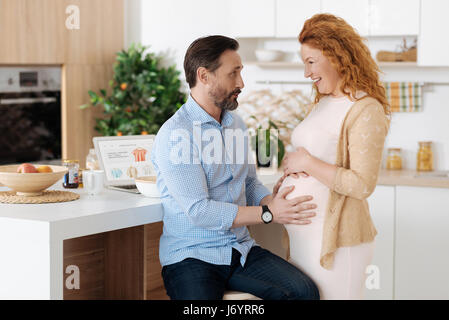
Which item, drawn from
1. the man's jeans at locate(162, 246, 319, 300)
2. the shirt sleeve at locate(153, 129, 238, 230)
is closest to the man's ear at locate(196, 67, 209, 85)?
the shirt sleeve at locate(153, 129, 238, 230)

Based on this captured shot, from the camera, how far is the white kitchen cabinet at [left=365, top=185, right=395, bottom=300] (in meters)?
3.98

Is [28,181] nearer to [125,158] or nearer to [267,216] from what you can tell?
[125,158]

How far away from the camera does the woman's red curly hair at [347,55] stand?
7.36 ft

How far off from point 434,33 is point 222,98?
86.0 inches

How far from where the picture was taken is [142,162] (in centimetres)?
292

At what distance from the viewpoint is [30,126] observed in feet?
15.5

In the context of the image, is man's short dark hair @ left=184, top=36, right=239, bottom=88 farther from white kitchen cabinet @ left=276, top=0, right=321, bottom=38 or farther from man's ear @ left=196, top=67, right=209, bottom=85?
white kitchen cabinet @ left=276, top=0, right=321, bottom=38

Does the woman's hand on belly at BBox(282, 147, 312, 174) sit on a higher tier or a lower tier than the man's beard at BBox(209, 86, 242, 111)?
lower

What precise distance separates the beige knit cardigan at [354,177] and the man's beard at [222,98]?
43cm

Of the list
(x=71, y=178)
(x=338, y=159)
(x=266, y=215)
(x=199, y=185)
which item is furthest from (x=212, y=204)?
(x=71, y=178)

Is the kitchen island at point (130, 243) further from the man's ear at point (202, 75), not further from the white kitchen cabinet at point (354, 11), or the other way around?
the white kitchen cabinet at point (354, 11)
